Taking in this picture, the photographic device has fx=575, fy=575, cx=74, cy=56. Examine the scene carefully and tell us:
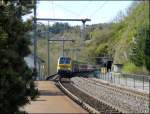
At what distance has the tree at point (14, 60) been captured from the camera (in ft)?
44.9

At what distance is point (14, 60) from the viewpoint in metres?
14.3

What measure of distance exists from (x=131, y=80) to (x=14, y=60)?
1449 inches

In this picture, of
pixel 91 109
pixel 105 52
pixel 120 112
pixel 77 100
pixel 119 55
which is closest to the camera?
pixel 120 112

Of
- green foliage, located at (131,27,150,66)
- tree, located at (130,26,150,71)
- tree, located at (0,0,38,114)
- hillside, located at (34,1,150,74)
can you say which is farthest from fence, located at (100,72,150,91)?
tree, located at (0,0,38,114)

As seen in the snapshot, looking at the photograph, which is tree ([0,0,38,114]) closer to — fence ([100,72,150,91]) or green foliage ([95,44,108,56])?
fence ([100,72,150,91])

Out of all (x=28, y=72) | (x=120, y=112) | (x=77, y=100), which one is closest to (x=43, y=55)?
(x=77, y=100)

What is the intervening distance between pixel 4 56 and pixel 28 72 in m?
1.52

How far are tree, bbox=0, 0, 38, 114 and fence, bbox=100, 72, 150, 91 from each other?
29.4 metres

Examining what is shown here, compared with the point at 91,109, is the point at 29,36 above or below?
above

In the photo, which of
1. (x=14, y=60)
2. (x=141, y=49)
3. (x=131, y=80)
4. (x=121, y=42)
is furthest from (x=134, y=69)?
(x=14, y=60)

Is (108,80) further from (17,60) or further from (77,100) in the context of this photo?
(17,60)

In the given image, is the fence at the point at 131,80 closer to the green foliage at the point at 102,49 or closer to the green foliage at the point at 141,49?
the green foliage at the point at 141,49

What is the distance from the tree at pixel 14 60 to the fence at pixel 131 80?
96.4 ft

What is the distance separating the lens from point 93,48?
13288 cm
